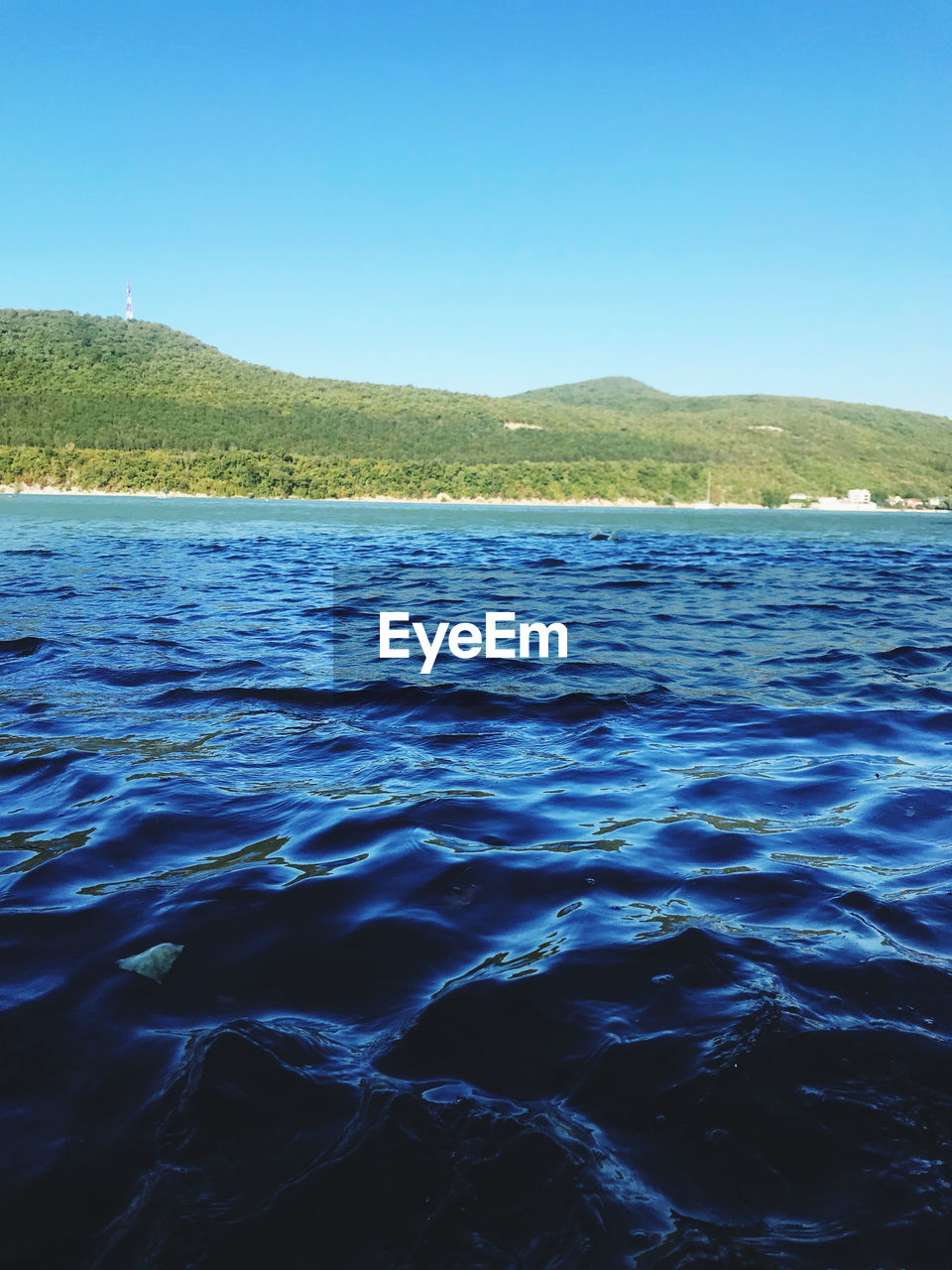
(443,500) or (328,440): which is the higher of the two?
(328,440)

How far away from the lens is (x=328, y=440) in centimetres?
14562

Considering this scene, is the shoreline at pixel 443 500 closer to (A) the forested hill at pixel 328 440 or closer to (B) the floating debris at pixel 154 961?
(A) the forested hill at pixel 328 440

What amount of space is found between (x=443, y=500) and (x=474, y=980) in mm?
124325

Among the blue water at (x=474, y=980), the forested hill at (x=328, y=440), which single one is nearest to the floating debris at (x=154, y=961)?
the blue water at (x=474, y=980)

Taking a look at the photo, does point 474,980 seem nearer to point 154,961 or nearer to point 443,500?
point 154,961

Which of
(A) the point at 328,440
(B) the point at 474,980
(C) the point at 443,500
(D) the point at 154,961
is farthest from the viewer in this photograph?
(A) the point at 328,440

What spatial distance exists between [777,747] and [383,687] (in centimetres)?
319

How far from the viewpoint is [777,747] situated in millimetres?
5543

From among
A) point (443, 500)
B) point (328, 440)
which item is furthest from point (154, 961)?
point (328, 440)

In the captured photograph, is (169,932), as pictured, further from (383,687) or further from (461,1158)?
(383,687)

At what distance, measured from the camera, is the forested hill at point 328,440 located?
380ft

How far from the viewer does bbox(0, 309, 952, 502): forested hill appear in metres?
116

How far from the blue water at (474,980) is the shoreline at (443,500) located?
93.9 metres

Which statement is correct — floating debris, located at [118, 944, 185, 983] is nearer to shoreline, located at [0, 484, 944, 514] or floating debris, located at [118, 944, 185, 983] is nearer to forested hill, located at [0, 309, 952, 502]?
shoreline, located at [0, 484, 944, 514]
